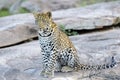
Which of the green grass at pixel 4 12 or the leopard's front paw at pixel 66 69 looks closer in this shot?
the leopard's front paw at pixel 66 69

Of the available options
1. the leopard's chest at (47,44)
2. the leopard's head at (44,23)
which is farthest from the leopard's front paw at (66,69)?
the leopard's head at (44,23)

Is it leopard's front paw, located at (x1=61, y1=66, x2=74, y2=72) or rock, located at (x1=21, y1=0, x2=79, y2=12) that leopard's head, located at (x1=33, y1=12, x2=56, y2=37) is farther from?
rock, located at (x1=21, y1=0, x2=79, y2=12)

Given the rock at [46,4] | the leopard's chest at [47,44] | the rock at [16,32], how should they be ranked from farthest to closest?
the rock at [46,4], the rock at [16,32], the leopard's chest at [47,44]

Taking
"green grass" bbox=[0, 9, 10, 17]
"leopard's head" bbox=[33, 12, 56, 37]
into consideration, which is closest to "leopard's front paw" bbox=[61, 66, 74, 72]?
"leopard's head" bbox=[33, 12, 56, 37]

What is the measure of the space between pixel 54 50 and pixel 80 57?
4.78 ft

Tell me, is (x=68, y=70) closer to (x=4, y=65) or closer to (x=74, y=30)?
(x=4, y=65)

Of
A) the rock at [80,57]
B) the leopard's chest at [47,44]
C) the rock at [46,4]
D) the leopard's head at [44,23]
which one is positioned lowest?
the rock at [80,57]

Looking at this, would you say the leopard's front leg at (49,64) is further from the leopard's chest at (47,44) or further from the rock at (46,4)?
the rock at (46,4)

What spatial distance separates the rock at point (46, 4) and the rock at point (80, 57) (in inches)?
186

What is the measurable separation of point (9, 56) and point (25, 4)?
6597 mm

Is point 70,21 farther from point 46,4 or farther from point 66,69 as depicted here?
point 46,4

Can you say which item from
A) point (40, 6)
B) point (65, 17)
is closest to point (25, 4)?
point (40, 6)

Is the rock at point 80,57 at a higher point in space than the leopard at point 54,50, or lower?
lower

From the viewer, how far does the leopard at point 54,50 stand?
7.07 metres
